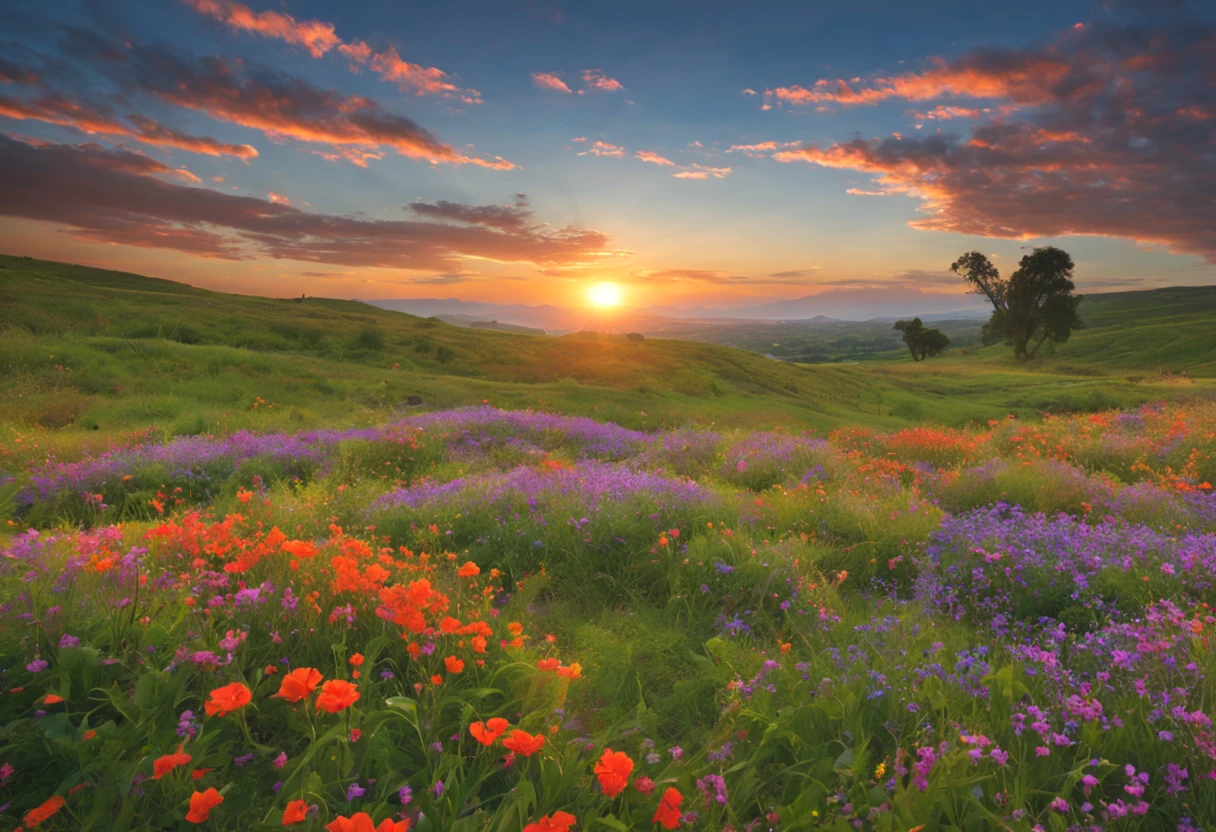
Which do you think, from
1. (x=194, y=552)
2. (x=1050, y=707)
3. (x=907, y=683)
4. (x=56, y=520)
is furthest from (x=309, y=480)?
(x=1050, y=707)

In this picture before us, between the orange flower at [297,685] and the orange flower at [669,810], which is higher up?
the orange flower at [297,685]

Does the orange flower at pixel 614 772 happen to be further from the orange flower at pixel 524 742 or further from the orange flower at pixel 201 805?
the orange flower at pixel 201 805

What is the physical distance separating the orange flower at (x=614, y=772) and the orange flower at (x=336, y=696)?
3.56 feet

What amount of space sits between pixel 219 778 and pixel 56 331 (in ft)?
98.3

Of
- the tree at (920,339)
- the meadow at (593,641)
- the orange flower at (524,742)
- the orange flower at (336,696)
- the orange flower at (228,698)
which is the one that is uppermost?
the tree at (920,339)

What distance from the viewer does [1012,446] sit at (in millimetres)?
14820

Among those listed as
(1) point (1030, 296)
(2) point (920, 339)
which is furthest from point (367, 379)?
(2) point (920, 339)

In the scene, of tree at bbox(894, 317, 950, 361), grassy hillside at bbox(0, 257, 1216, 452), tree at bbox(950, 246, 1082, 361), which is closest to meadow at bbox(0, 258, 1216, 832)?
grassy hillside at bbox(0, 257, 1216, 452)

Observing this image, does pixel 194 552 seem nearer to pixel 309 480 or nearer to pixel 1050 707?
pixel 309 480

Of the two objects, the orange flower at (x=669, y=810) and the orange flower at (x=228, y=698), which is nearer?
the orange flower at (x=669, y=810)

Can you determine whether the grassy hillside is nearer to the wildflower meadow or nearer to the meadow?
the meadow

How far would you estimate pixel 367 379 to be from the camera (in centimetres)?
2467

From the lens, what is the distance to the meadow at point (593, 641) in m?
2.71

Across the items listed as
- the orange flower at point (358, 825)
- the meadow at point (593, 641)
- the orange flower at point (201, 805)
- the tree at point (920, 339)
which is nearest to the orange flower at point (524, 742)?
the meadow at point (593, 641)
